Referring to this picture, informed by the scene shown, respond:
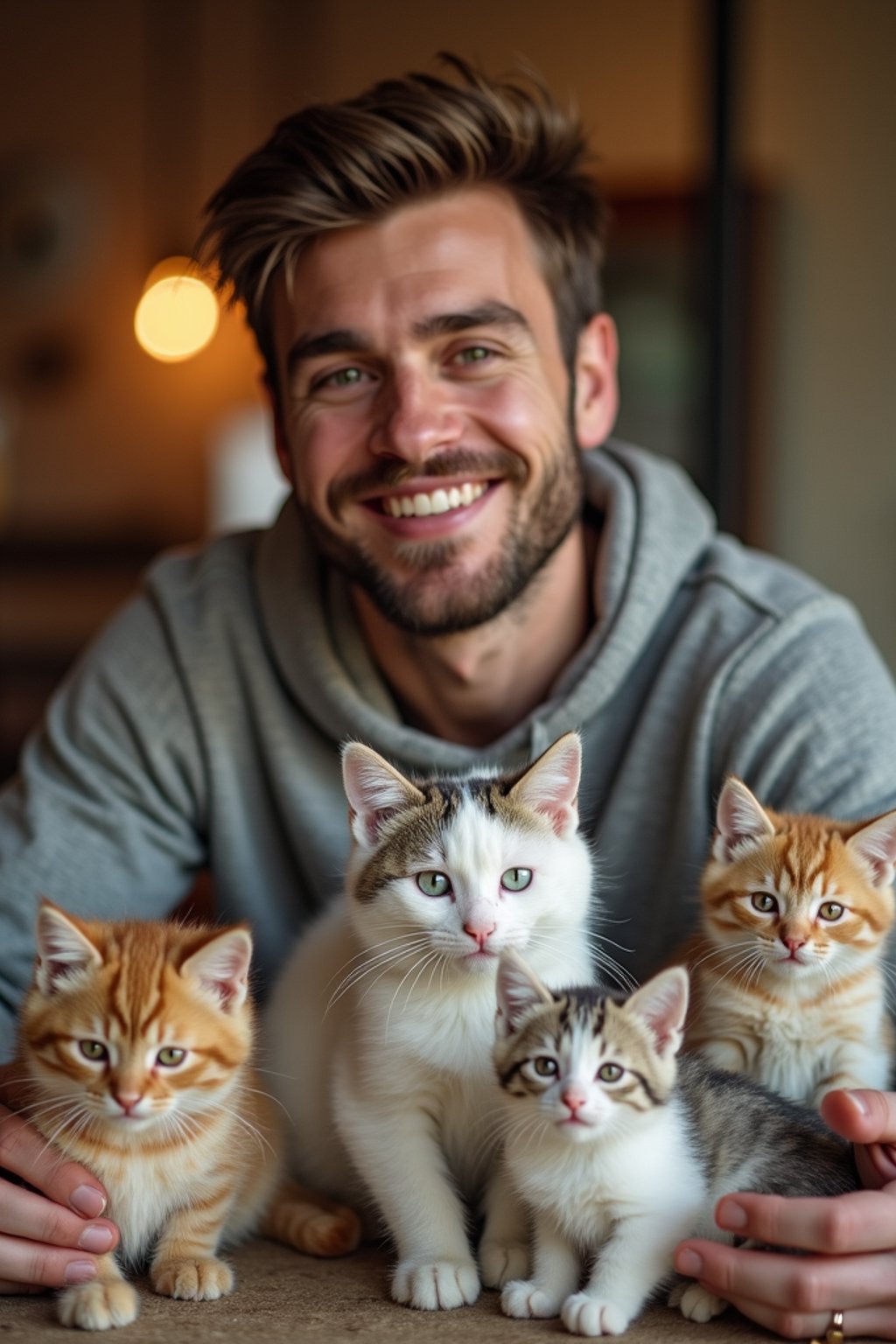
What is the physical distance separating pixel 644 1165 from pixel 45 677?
4843mm

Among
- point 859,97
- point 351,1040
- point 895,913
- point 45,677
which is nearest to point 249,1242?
point 351,1040

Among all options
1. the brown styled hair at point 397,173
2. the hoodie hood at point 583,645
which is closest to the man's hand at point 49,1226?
the hoodie hood at point 583,645

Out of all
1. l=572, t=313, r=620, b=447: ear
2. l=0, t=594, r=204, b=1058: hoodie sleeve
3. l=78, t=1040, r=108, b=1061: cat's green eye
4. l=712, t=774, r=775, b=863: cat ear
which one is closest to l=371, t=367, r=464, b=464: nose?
l=572, t=313, r=620, b=447: ear

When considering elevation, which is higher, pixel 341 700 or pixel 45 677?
pixel 341 700

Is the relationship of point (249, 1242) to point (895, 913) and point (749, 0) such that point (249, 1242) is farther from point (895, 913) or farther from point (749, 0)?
point (749, 0)

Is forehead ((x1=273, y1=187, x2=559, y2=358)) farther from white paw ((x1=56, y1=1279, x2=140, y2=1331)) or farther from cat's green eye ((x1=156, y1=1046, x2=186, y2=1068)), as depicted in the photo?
white paw ((x1=56, y1=1279, x2=140, y2=1331))

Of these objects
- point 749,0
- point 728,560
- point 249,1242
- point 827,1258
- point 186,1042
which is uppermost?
point 749,0

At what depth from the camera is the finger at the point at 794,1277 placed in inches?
45.4

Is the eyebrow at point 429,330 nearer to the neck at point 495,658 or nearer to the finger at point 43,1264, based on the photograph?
the neck at point 495,658

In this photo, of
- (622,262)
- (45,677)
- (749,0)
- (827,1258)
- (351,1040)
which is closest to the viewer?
(827,1258)

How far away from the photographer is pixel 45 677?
5.67m

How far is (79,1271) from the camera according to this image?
127 centimetres

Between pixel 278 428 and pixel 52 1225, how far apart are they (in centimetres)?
125

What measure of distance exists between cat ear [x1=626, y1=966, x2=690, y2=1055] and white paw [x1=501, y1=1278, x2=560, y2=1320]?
0.78 feet
